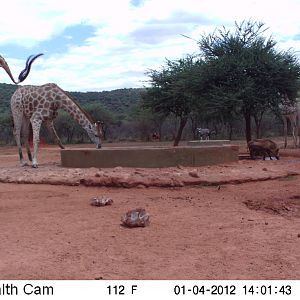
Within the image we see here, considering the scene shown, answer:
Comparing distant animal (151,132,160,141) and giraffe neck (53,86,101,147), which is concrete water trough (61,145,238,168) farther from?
distant animal (151,132,160,141)

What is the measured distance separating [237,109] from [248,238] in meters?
10.9

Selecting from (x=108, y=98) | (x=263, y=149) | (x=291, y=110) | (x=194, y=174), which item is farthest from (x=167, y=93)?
(x=108, y=98)

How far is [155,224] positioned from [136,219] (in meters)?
0.30

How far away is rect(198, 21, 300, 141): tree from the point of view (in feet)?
51.1

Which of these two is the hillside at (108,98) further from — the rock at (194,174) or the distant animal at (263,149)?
the rock at (194,174)

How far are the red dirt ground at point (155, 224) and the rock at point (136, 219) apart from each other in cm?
9

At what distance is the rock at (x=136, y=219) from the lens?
6156 mm

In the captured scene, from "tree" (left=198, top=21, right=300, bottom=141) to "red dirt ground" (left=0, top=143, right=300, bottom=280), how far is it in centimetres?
505

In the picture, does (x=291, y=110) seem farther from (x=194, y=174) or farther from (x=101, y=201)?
(x=101, y=201)

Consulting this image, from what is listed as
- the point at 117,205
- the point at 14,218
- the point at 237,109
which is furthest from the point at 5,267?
the point at 237,109

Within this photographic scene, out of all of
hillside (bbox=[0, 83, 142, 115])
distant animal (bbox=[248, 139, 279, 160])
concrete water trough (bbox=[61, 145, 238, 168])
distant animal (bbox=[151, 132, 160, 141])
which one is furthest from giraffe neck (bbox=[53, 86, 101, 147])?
hillside (bbox=[0, 83, 142, 115])

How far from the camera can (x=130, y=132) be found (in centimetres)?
4175

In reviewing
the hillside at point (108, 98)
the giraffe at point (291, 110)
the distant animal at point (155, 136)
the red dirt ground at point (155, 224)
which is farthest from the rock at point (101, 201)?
the hillside at point (108, 98)

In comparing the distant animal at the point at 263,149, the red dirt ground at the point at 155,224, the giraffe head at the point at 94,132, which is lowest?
the red dirt ground at the point at 155,224
